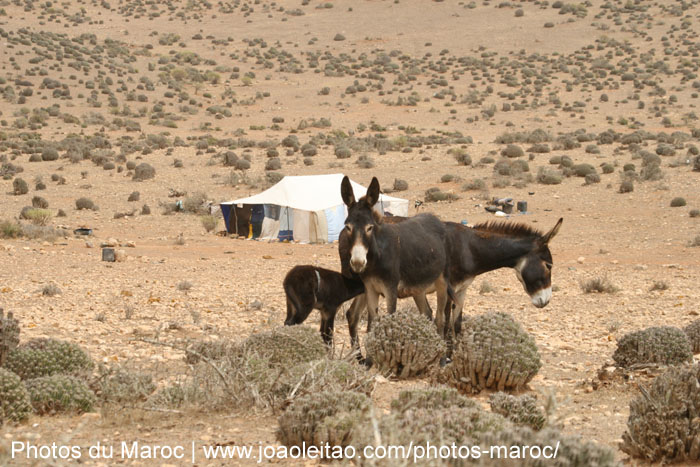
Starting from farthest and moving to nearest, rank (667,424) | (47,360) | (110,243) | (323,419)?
(110,243)
(47,360)
(667,424)
(323,419)

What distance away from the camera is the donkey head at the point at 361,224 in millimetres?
7680

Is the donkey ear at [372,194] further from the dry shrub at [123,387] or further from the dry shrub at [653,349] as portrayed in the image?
the dry shrub at [653,349]

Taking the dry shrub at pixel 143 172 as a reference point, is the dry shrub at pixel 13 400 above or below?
above

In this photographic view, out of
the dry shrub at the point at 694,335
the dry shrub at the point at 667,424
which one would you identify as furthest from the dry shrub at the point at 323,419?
the dry shrub at the point at 694,335

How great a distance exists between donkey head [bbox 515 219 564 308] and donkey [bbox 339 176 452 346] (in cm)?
93

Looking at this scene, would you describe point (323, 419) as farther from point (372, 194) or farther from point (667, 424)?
point (372, 194)

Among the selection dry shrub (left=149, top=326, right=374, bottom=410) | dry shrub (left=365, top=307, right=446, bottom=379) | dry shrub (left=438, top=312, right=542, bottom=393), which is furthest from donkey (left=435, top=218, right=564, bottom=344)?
dry shrub (left=149, top=326, right=374, bottom=410)

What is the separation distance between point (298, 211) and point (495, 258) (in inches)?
660

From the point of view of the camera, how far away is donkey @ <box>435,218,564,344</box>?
9.01 meters

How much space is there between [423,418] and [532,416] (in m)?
1.48

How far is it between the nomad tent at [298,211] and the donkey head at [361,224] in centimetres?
1704

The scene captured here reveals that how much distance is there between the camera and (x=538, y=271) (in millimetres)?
8984

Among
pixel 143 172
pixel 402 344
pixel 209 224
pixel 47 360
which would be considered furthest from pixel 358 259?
pixel 143 172

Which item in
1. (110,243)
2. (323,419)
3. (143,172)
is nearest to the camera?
(323,419)
